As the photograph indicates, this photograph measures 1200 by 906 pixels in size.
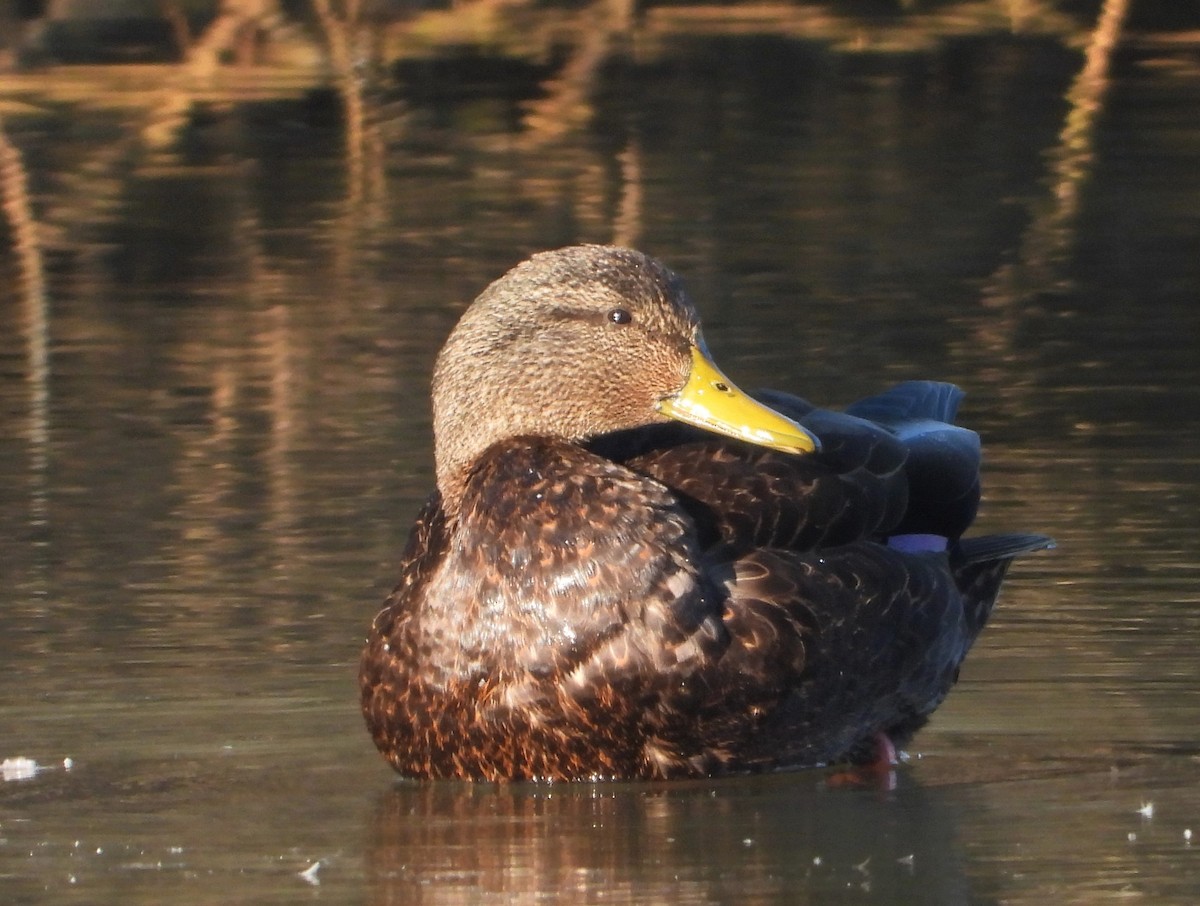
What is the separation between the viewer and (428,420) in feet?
27.8

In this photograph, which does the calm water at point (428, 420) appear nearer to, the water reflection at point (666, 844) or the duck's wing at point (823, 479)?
the water reflection at point (666, 844)

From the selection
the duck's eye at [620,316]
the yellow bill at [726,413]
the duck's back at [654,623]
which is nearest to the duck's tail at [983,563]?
the duck's back at [654,623]

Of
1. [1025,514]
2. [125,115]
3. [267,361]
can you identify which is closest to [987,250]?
[267,361]

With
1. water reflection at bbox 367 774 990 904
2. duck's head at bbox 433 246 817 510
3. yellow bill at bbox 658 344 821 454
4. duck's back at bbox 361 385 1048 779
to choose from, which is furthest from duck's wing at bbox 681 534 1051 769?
duck's head at bbox 433 246 817 510

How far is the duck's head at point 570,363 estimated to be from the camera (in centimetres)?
548

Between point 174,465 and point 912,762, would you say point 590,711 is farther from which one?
point 174,465

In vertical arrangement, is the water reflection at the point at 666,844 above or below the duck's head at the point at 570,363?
below

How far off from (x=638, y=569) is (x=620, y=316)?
67 cm

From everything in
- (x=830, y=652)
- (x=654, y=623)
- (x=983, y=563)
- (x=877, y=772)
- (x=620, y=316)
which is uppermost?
(x=620, y=316)

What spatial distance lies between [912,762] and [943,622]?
0.32 meters

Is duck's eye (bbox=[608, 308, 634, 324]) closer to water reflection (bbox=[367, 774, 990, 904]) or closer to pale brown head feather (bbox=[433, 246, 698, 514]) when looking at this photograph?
pale brown head feather (bbox=[433, 246, 698, 514])

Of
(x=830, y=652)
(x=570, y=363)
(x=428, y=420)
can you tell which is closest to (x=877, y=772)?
(x=830, y=652)

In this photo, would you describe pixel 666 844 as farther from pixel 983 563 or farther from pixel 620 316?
pixel 983 563

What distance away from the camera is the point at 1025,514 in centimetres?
→ 720
